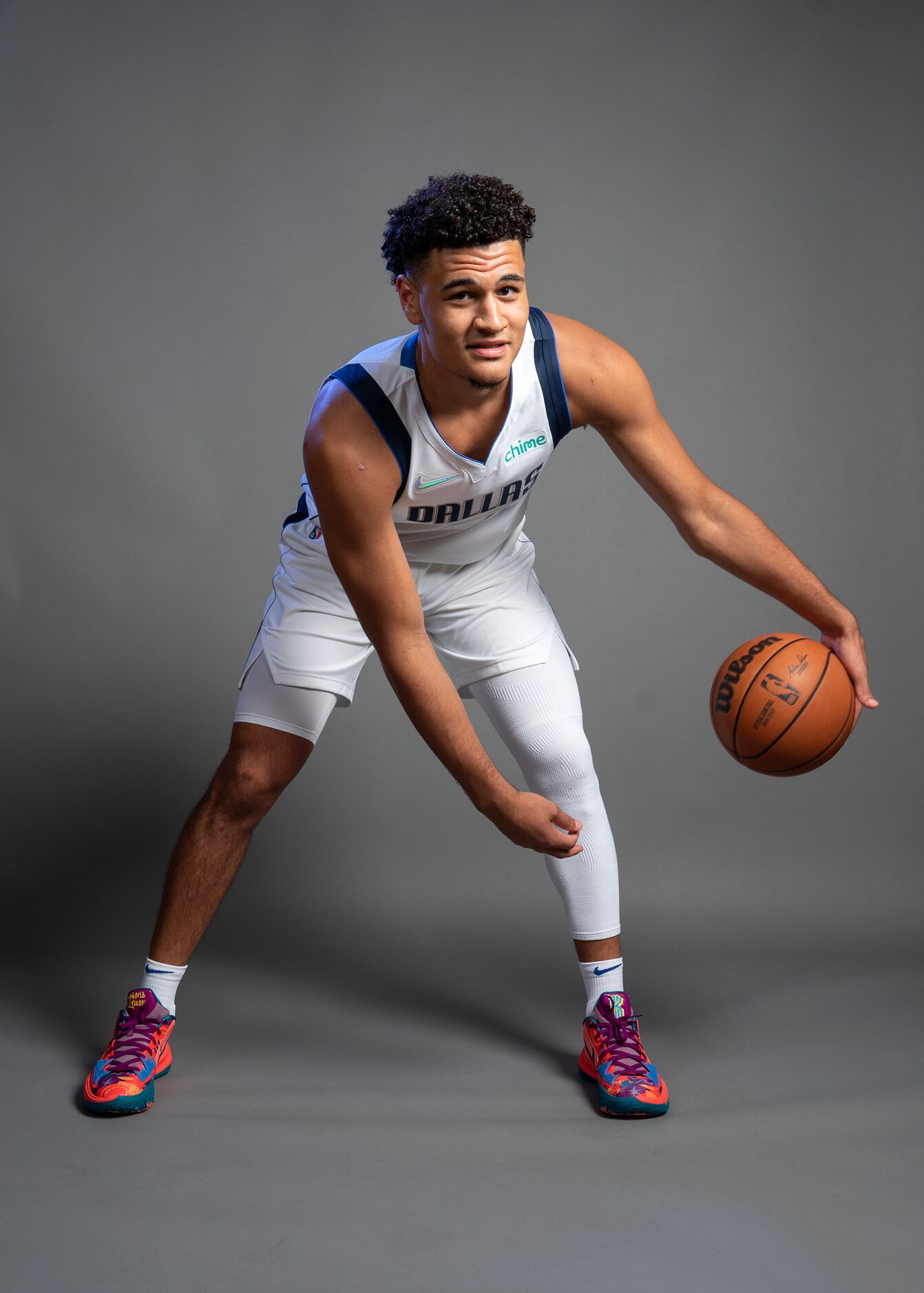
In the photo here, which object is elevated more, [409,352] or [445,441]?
[409,352]

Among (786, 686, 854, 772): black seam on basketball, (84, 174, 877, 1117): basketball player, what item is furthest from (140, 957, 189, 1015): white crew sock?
(786, 686, 854, 772): black seam on basketball

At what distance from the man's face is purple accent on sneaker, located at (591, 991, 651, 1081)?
1552mm

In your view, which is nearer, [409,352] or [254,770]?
[409,352]

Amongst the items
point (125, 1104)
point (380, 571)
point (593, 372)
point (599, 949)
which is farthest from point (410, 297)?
point (125, 1104)

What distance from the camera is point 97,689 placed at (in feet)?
14.5

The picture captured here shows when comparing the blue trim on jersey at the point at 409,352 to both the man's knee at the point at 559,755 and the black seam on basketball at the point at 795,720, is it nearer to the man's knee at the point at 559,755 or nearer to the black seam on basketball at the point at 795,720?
the man's knee at the point at 559,755

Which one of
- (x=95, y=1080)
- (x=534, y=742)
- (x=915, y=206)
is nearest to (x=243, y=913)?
(x=95, y=1080)

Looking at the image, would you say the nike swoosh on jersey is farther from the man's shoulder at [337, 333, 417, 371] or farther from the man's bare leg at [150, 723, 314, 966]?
the man's bare leg at [150, 723, 314, 966]

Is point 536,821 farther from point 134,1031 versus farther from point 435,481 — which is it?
point 134,1031

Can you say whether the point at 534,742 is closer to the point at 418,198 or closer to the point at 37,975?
the point at 418,198

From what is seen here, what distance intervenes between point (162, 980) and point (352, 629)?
1.02 m

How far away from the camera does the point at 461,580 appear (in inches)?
128

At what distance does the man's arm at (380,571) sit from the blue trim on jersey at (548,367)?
1.38ft

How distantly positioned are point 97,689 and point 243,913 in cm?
94
